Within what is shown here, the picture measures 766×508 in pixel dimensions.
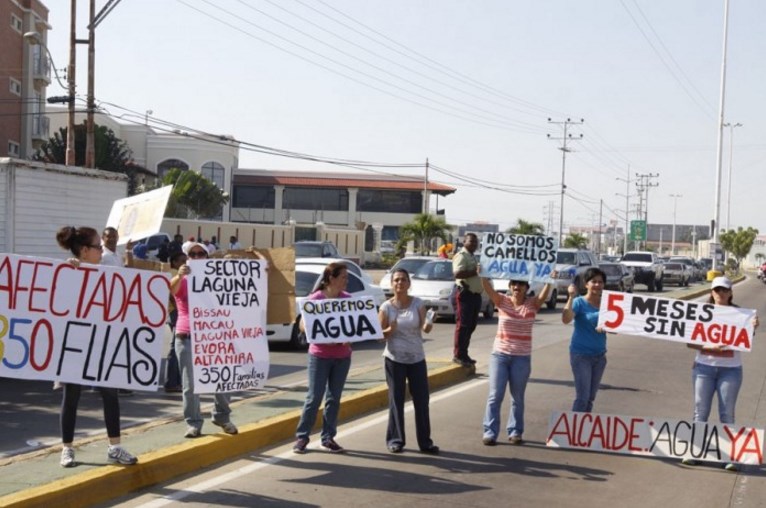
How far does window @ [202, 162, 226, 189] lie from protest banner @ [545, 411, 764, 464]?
7168 centimetres

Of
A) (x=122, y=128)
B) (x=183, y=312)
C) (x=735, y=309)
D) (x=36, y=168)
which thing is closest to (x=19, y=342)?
(x=183, y=312)

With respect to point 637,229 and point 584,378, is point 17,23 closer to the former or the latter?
point 584,378

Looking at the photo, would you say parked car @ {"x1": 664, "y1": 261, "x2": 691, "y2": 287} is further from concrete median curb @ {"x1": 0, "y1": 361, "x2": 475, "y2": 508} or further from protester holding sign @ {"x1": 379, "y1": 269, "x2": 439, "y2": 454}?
protester holding sign @ {"x1": 379, "y1": 269, "x2": 439, "y2": 454}

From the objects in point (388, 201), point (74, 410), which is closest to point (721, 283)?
point (74, 410)

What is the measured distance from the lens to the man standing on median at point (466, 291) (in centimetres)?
1428

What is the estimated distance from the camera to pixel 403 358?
30.5 feet

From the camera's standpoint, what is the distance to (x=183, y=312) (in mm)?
9070

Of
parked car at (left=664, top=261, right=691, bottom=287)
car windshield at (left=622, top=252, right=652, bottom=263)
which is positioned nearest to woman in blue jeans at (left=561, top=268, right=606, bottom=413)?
car windshield at (left=622, top=252, right=652, bottom=263)

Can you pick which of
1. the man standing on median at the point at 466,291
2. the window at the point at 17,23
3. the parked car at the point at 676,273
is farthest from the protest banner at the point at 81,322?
the parked car at the point at 676,273

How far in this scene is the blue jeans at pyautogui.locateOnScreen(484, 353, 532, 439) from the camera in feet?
31.8

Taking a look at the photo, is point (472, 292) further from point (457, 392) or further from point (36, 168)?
point (36, 168)

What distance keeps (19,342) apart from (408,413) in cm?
507

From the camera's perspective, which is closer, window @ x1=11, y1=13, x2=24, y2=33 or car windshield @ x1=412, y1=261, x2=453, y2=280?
car windshield @ x1=412, y1=261, x2=453, y2=280

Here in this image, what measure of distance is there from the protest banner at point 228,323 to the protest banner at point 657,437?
9.92 ft
